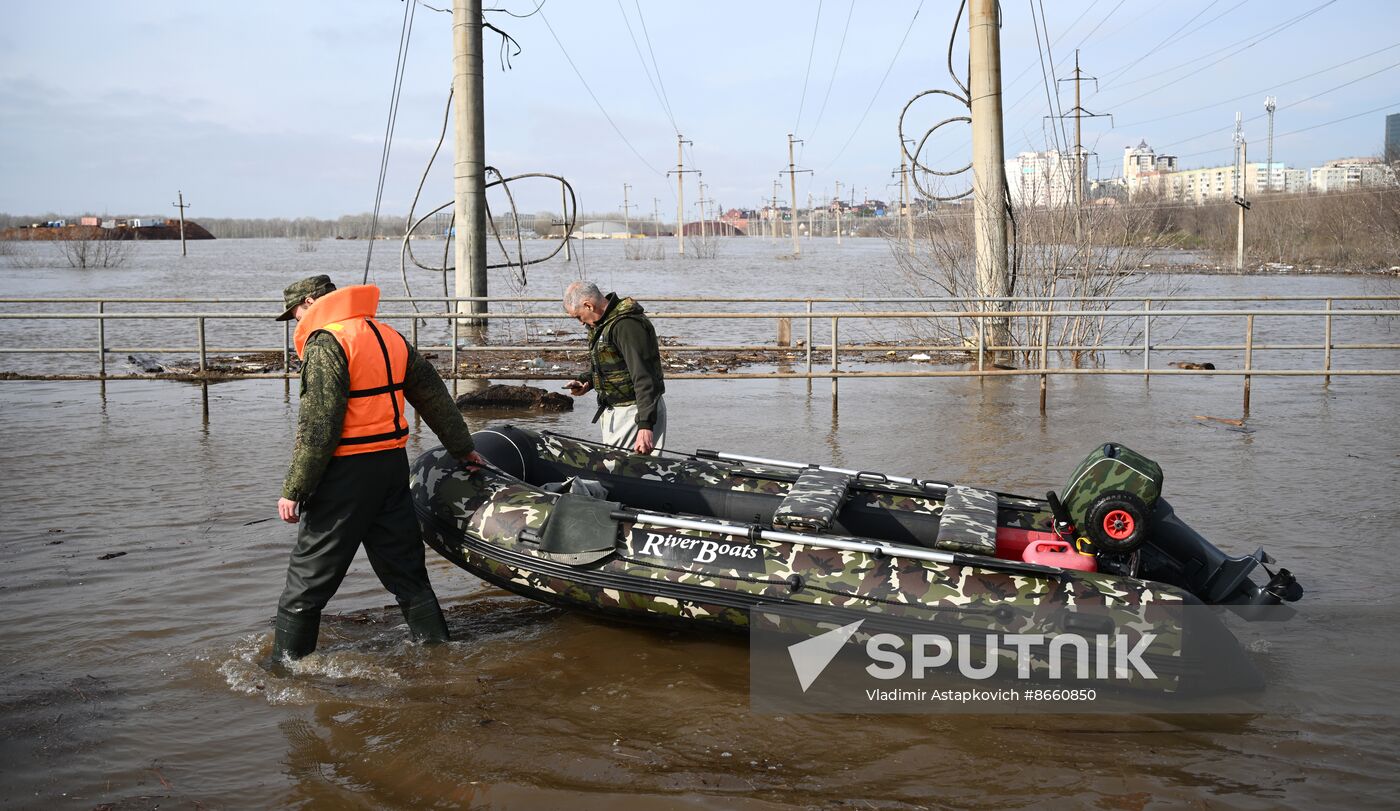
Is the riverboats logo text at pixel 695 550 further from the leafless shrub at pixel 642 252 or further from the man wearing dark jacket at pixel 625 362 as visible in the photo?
the leafless shrub at pixel 642 252

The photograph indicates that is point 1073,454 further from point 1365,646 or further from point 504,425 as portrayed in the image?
point 504,425

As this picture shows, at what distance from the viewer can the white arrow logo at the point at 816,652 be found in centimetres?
487

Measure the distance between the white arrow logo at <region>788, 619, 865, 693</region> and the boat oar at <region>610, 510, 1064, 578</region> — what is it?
0.33 m

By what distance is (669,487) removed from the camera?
20.5 ft

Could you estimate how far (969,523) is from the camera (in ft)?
17.2

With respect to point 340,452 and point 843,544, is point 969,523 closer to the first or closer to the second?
point 843,544

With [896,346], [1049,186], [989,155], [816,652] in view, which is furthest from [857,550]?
[1049,186]

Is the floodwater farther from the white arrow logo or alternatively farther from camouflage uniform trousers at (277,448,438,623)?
camouflage uniform trousers at (277,448,438,623)

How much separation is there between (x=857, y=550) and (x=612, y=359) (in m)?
2.19

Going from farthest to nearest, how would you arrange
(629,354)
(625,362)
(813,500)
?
1. (625,362)
2. (629,354)
3. (813,500)

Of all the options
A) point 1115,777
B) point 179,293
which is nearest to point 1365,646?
point 1115,777

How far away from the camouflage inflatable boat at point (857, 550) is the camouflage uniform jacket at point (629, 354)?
0.75 metres

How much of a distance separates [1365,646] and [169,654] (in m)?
5.40

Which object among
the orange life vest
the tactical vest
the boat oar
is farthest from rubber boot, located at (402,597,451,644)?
the tactical vest
